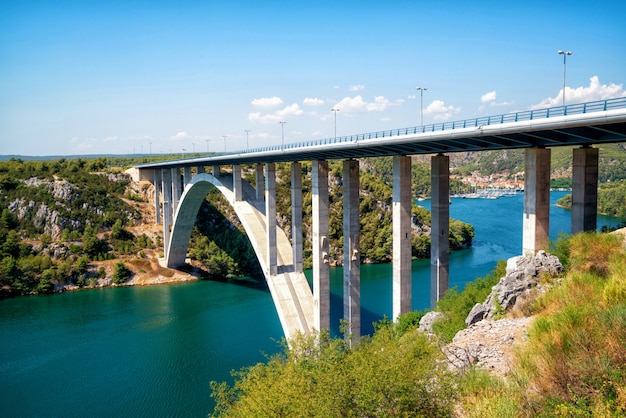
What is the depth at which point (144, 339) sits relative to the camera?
29.5m

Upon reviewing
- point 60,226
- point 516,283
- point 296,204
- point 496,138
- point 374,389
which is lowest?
point 60,226

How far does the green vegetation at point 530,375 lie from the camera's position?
6.58 metres

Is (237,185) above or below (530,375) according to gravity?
above

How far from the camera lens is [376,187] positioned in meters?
56.6

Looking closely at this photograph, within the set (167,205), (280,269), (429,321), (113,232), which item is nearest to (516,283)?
(429,321)

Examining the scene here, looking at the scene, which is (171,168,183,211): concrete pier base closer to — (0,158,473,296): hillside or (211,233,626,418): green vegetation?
(0,158,473,296): hillside

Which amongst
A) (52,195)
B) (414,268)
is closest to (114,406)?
(414,268)

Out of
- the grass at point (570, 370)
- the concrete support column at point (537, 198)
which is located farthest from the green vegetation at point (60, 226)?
the grass at point (570, 370)

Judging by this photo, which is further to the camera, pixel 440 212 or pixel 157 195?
pixel 157 195

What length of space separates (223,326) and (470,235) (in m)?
31.4

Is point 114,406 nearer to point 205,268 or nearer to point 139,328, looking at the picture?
point 139,328

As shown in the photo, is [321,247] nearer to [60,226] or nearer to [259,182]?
[259,182]

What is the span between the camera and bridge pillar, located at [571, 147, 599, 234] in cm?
1320

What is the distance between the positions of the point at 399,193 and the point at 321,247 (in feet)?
20.9
